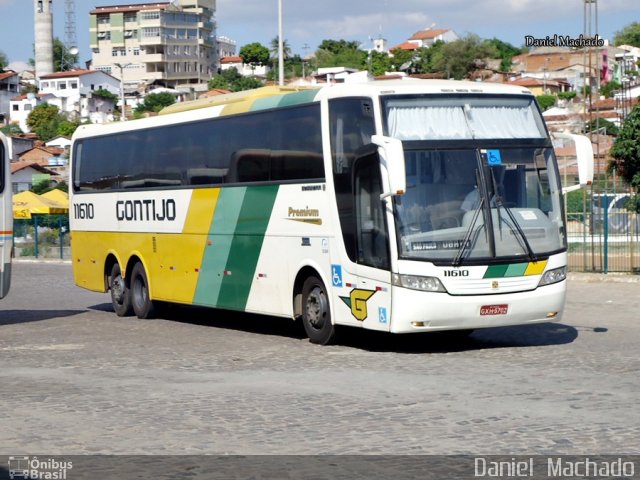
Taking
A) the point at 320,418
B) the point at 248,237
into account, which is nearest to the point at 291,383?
the point at 320,418

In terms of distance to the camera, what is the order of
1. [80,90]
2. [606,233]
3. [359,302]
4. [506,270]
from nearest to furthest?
1. [506,270]
2. [359,302]
3. [606,233]
4. [80,90]

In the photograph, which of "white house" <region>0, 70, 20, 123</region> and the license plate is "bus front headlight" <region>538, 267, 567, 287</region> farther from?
"white house" <region>0, 70, 20, 123</region>

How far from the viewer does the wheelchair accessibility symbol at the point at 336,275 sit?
1570 centimetres

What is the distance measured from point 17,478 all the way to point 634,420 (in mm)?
4756

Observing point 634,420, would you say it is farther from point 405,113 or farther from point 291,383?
point 405,113

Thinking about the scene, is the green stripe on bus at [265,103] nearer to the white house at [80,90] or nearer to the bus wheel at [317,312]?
the bus wheel at [317,312]

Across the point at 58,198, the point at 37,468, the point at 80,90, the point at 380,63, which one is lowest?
the point at 37,468

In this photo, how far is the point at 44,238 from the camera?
172 feet

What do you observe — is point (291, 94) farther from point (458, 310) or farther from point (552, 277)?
point (552, 277)

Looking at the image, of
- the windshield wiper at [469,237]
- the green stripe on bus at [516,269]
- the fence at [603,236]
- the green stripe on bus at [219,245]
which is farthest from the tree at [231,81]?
the windshield wiper at [469,237]

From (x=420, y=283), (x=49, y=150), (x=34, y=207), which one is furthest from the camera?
(x=49, y=150)

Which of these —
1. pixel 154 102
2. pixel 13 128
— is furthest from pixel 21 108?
pixel 154 102

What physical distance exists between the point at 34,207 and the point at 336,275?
37.6 meters

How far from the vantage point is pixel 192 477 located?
7.95m
